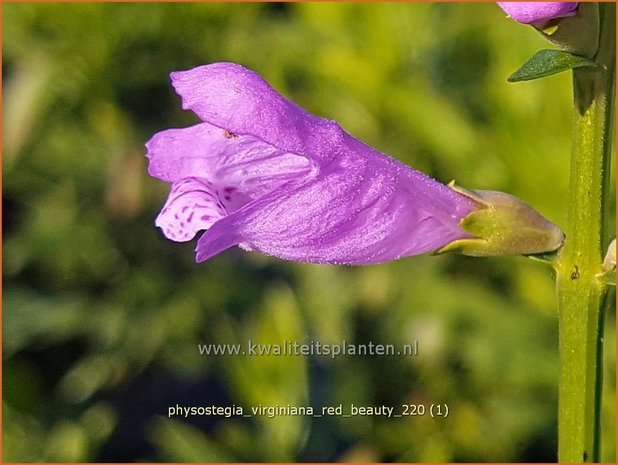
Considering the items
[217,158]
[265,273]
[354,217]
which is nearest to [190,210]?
[217,158]

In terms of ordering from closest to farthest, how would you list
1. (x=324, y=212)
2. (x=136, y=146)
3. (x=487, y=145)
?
1. (x=324, y=212)
2. (x=487, y=145)
3. (x=136, y=146)

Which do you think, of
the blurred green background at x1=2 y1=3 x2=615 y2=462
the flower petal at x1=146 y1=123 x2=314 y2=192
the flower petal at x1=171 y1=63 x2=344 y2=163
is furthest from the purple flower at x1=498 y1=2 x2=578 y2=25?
the blurred green background at x1=2 y1=3 x2=615 y2=462

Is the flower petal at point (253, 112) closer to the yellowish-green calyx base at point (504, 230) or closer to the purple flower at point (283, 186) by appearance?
the purple flower at point (283, 186)

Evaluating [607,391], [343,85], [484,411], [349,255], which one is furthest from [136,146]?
[349,255]

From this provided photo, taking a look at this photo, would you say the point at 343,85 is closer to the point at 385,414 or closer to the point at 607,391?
the point at 385,414

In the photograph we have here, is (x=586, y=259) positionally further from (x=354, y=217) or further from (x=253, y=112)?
(x=253, y=112)

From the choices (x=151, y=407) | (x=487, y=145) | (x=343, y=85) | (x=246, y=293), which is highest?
(x=343, y=85)
